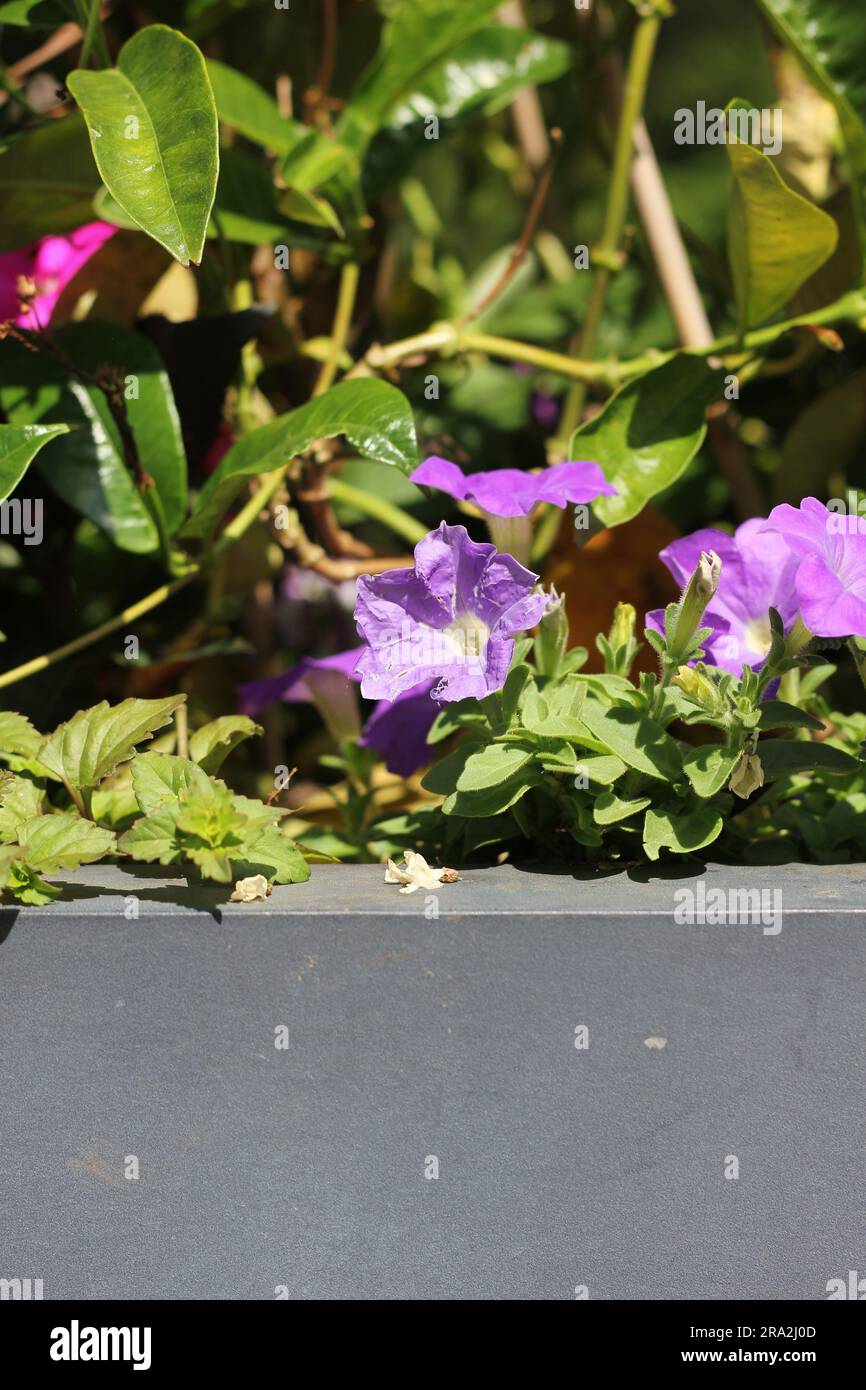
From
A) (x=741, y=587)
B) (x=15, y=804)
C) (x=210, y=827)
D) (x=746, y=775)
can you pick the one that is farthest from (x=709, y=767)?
(x=15, y=804)

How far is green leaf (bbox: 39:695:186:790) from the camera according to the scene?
70 centimetres

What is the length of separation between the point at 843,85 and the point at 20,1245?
3.11 feet

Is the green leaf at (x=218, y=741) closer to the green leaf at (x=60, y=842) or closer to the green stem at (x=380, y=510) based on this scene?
the green leaf at (x=60, y=842)

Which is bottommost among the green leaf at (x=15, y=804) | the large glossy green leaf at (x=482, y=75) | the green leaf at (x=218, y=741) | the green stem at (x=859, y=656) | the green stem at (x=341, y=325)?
the green leaf at (x=15, y=804)

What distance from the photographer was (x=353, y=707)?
928mm

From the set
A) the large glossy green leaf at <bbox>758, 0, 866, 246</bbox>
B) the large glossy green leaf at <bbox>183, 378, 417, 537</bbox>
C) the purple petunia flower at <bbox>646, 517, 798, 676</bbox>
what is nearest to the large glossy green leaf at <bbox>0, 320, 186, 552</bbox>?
the large glossy green leaf at <bbox>183, 378, 417, 537</bbox>

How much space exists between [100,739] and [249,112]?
0.54m

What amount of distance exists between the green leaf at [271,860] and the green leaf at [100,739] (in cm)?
9

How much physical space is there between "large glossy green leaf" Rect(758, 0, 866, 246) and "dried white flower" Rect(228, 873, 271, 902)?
0.67 meters

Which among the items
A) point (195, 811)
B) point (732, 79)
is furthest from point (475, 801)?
point (732, 79)

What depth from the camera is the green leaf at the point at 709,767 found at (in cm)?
63

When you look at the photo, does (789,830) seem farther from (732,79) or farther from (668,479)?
(732,79)

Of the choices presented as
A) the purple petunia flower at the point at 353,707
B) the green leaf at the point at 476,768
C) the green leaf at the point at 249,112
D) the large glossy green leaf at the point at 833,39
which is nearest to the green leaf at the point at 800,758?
the green leaf at the point at 476,768
